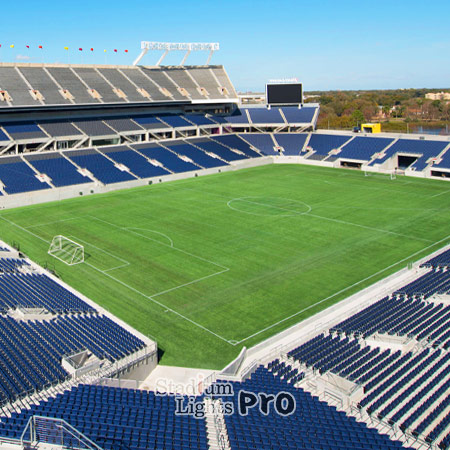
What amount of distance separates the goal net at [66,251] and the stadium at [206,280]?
0.23m

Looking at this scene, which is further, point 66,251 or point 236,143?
point 236,143

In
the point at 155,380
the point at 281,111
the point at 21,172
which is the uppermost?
the point at 281,111

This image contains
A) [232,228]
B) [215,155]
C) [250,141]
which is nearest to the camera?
[232,228]

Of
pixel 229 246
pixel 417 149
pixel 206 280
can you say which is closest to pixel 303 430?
pixel 206 280

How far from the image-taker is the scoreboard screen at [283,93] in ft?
264

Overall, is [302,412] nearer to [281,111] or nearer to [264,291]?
[264,291]

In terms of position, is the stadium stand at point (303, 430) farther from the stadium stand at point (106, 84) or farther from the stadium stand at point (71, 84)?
the stadium stand at point (71, 84)

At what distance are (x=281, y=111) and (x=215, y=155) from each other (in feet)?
61.5

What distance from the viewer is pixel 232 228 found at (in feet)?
136

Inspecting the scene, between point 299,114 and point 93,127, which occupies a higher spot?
point 299,114

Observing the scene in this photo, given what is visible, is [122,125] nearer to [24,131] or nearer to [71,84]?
[71,84]

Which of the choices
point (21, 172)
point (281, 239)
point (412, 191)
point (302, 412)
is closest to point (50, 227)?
point (21, 172)

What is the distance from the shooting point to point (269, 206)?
48531 millimetres

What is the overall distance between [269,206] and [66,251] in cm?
2088
